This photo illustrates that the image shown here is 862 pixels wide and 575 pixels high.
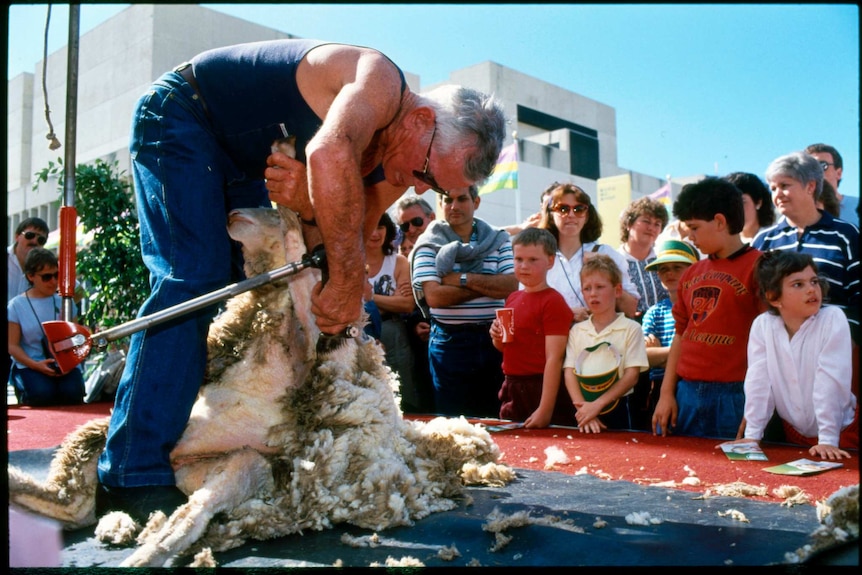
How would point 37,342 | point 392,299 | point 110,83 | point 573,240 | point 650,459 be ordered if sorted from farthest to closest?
point 110,83 < point 37,342 < point 392,299 < point 573,240 < point 650,459

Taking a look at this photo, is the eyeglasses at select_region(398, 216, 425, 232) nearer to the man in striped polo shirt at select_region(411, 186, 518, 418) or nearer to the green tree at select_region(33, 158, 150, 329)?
the man in striped polo shirt at select_region(411, 186, 518, 418)

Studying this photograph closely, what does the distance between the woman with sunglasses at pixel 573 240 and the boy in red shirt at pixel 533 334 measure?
332mm

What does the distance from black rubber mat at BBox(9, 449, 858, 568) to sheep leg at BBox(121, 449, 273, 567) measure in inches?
2.4

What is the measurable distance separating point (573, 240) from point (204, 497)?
3.16 m

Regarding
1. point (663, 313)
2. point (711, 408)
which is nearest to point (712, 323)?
point (711, 408)

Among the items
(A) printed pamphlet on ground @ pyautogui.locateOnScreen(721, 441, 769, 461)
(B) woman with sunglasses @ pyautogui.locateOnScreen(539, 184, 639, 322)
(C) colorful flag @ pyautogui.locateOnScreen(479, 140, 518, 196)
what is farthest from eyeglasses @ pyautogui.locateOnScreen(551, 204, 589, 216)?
(C) colorful flag @ pyautogui.locateOnScreen(479, 140, 518, 196)

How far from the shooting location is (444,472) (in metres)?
Answer: 2.31

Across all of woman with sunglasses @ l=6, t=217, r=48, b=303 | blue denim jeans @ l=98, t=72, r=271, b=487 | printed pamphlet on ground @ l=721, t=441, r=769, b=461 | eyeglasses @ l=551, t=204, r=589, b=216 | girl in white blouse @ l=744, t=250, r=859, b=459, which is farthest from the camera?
woman with sunglasses @ l=6, t=217, r=48, b=303

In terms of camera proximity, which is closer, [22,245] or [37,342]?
[37,342]

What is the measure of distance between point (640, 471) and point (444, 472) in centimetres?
81

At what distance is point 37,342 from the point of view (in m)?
5.61

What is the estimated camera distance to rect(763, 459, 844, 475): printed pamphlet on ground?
253 centimetres

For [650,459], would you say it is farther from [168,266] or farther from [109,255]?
[109,255]

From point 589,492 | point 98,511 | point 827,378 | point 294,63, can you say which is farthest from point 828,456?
point 98,511
